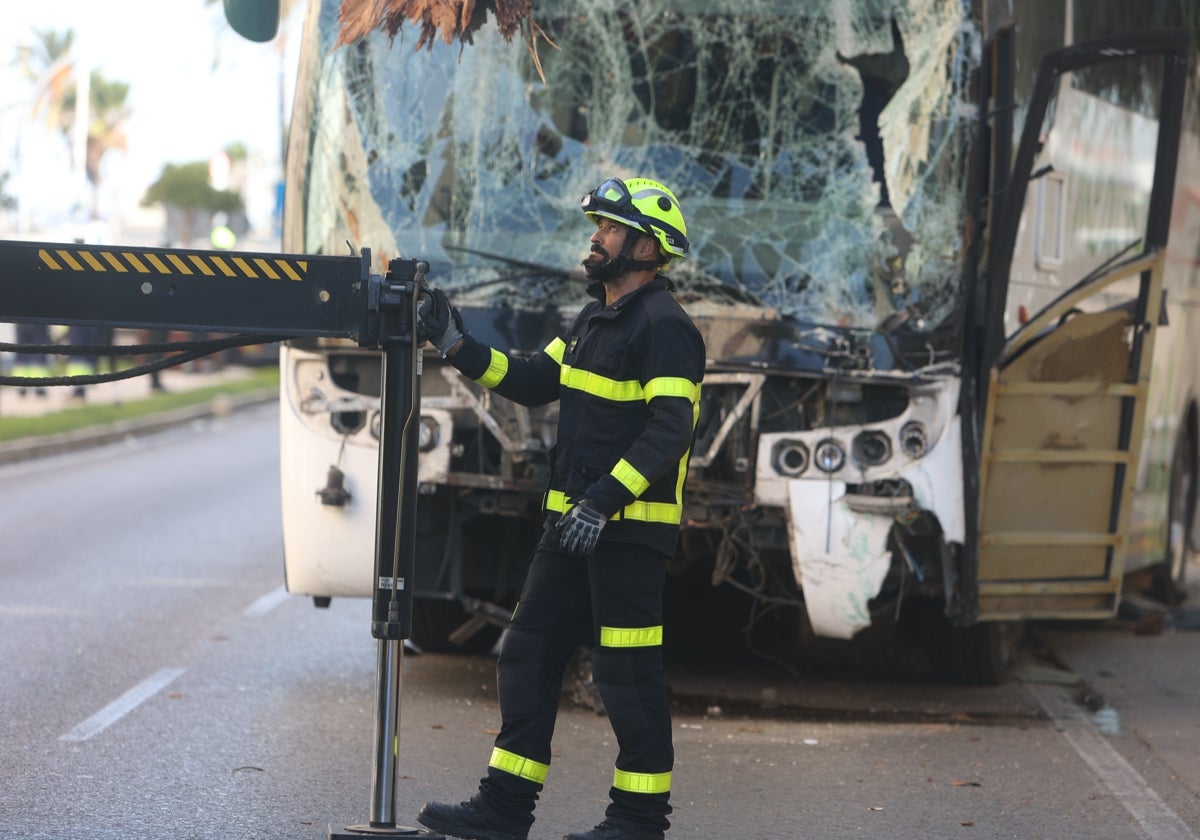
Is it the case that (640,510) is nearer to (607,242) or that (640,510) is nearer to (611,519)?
(611,519)

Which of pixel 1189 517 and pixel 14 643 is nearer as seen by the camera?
pixel 14 643

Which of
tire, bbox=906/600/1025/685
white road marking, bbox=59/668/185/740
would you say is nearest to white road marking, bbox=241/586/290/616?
white road marking, bbox=59/668/185/740

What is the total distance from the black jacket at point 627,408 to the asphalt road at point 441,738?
107 centimetres

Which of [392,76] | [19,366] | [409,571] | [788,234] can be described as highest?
[392,76]

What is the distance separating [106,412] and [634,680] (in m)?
20.8

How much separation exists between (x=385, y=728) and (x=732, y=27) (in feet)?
11.5

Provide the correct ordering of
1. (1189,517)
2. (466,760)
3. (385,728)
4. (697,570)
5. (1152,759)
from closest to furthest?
(385,728) < (466,760) < (1152,759) < (697,570) < (1189,517)

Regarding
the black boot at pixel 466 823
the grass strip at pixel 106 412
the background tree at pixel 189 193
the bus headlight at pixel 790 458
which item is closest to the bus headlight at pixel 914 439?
the bus headlight at pixel 790 458

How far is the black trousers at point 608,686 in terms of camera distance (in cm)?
518

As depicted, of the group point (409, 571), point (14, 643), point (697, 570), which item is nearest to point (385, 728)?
point (409, 571)

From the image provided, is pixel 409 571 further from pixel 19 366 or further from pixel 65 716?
pixel 19 366

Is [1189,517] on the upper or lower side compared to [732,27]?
lower

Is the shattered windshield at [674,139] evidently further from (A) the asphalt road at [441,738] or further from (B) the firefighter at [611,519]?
(B) the firefighter at [611,519]

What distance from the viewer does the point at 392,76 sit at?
747 cm
